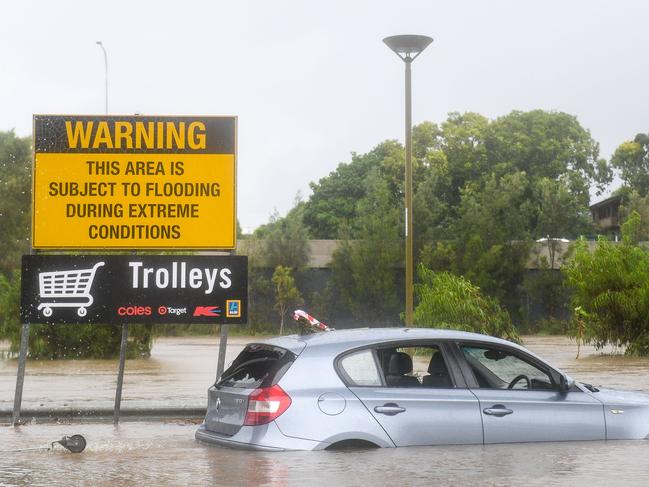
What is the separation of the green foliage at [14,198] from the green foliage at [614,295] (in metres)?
33.6

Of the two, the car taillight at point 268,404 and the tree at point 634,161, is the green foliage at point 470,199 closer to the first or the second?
the tree at point 634,161

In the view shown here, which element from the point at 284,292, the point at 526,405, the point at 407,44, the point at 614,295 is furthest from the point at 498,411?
the point at 284,292

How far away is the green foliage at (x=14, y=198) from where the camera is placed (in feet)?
191

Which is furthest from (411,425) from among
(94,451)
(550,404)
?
(94,451)

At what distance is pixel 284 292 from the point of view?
4462 cm

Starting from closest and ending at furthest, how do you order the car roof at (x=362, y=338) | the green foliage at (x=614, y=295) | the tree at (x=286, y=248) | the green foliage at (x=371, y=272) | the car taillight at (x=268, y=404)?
the car taillight at (x=268, y=404), the car roof at (x=362, y=338), the green foliage at (x=614, y=295), the green foliage at (x=371, y=272), the tree at (x=286, y=248)

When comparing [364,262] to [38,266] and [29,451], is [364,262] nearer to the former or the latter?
[38,266]

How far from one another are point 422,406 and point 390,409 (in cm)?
28

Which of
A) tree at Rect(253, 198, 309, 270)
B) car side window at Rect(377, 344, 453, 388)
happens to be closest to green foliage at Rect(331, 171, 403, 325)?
tree at Rect(253, 198, 309, 270)

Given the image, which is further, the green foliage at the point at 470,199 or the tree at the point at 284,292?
the green foliage at the point at 470,199

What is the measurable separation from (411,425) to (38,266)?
265 inches

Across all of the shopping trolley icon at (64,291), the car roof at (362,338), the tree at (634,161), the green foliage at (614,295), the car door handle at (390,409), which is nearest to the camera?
the car door handle at (390,409)

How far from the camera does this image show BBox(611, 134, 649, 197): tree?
271ft

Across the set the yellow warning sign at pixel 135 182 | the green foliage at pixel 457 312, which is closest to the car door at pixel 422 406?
the yellow warning sign at pixel 135 182
